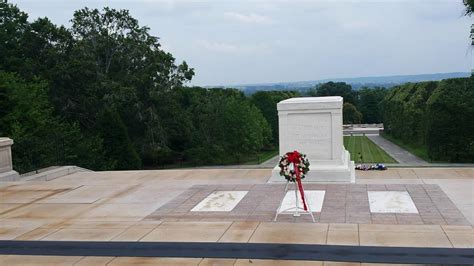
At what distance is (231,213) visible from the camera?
997 centimetres

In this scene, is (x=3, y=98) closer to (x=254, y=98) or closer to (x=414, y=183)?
(x=414, y=183)

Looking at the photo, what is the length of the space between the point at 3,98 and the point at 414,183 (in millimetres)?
23379

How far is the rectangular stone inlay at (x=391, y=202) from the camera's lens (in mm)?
9759

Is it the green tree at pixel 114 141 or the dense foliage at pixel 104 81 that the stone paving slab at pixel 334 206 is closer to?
the dense foliage at pixel 104 81

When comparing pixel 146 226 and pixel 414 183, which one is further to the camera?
pixel 414 183

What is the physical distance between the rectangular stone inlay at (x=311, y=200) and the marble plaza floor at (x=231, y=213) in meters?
0.17

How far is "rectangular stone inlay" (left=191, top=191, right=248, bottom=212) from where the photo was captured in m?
10.4

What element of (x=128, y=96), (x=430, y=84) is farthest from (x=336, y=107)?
(x=430, y=84)

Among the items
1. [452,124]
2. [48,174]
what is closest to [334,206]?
[48,174]

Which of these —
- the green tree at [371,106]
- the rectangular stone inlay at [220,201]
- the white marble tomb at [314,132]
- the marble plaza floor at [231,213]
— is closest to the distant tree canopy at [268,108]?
the green tree at [371,106]

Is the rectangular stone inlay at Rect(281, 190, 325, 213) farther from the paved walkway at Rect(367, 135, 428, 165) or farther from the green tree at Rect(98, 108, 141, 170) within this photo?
the paved walkway at Rect(367, 135, 428, 165)

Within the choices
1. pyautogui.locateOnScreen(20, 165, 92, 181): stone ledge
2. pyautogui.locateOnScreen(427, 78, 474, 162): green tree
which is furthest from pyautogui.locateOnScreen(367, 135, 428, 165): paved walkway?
pyautogui.locateOnScreen(20, 165, 92, 181): stone ledge

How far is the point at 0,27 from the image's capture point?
38844 mm

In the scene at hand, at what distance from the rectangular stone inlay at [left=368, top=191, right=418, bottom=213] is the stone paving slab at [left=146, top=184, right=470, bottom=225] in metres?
0.13
